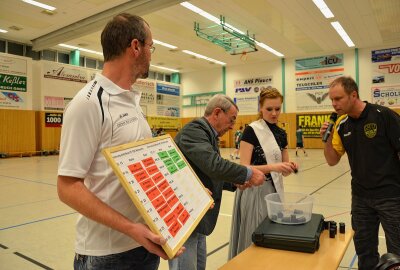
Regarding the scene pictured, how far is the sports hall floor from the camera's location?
130 inches

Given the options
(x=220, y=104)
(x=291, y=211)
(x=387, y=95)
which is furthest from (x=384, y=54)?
(x=220, y=104)

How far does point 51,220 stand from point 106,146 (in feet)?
13.3

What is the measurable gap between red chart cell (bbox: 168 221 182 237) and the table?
2.01 feet

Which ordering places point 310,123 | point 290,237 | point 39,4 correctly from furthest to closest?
1. point 310,123
2. point 39,4
3. point 290,237

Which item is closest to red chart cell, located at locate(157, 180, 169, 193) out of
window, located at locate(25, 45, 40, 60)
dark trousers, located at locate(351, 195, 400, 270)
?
dark trousers, located at locate(351, 195, 400, 270)

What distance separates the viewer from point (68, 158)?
3.77ft

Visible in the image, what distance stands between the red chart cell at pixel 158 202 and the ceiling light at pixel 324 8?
1269 cm

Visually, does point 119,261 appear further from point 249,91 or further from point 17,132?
point 249,91

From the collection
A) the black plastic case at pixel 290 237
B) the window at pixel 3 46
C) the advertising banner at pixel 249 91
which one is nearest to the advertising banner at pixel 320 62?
the advertising banner at pixel 249 91

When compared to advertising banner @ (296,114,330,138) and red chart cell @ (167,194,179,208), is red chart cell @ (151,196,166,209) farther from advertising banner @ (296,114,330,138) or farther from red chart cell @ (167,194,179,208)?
advertising banner @ (296,114,330,138)

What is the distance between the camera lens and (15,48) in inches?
676

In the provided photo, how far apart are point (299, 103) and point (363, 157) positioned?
62.3 feet

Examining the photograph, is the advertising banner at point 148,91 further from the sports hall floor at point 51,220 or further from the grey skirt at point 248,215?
the grey skirt at point 248,215

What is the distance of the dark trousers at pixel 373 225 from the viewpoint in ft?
8.06
